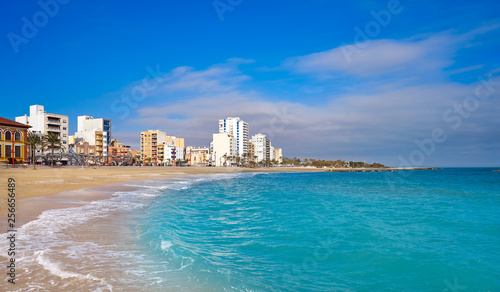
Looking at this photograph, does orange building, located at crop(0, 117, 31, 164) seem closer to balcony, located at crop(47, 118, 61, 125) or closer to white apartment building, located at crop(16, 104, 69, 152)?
white apartment building, located at crop(16, 104, 69, 152)

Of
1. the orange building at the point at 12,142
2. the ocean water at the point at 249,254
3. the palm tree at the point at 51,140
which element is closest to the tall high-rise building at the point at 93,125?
the palm tree at the point at 51,140

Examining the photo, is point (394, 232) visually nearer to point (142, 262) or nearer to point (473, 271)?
point (473, 271)

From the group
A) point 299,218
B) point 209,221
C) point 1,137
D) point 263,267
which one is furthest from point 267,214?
point 1,137

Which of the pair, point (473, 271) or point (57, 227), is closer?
point (473, 271)

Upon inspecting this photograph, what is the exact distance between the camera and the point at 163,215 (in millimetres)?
16875

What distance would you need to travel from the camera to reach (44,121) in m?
111

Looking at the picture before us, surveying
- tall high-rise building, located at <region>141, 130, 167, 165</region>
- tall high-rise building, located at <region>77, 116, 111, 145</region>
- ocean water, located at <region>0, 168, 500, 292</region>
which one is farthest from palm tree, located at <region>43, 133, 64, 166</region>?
tall high-rise building, located at <region>141, 130, 167, 165</region>

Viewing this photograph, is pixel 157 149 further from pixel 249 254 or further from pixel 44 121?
pixel 249 254

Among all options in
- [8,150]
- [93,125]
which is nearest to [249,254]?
[8,150]

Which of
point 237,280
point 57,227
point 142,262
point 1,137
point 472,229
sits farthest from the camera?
point 1,137

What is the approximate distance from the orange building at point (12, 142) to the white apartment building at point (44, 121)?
48.7 meters

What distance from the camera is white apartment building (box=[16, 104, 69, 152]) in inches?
4365

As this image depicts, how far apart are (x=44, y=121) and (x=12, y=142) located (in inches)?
2134

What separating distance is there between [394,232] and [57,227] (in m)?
14.3
